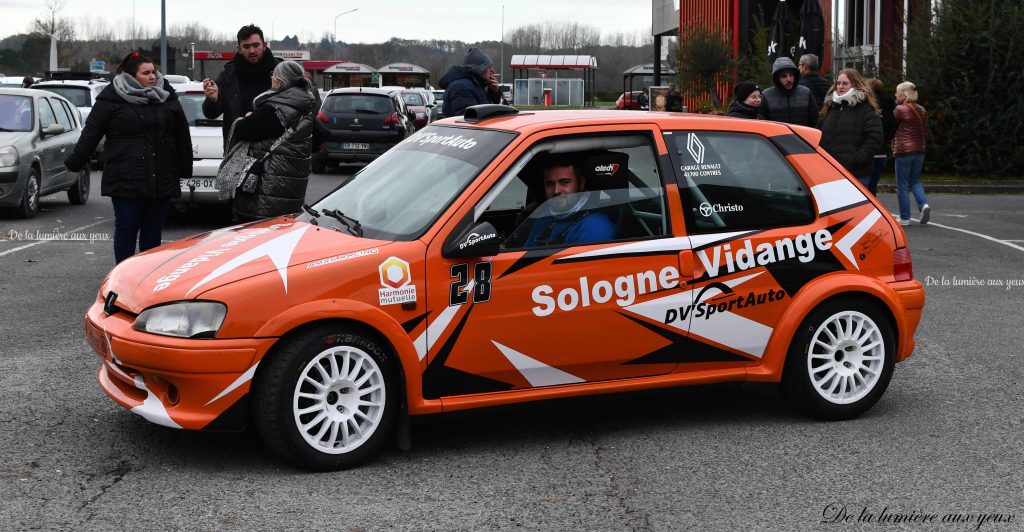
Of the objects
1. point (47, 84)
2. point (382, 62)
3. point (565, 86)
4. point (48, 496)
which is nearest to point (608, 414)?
point (48, 496)

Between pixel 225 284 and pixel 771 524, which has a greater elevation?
pixel 225 284

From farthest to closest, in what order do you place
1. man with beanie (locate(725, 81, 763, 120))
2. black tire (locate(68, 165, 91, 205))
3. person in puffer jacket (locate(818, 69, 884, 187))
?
1. black tire (locate(68, 165, 91, 205))
2. person in puffer jacket (locate(818, 69, 884, 187))
3. man with beanie (locate(725, 81, 763, 120))

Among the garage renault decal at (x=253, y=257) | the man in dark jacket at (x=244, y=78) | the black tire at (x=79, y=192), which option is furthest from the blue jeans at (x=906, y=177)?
the garage renault decal at (x=253, y=257)

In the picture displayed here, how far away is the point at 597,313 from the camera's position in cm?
536

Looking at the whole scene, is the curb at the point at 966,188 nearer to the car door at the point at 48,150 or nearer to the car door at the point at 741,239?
the car door at the point at 48,150

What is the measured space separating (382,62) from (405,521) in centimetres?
13821

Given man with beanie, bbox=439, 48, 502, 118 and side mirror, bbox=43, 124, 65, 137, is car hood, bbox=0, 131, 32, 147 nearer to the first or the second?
side mirror, bbox=43, 124, 65, 137

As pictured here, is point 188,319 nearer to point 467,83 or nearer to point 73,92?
point 467,83

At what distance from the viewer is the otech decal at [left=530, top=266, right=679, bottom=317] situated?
17.3 ft

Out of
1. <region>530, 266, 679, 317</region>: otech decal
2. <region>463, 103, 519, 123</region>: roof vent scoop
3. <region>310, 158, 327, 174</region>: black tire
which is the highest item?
<region>463, 103, 519, 123</region>: roof vent scoop

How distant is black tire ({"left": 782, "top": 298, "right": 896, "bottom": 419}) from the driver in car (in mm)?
1135

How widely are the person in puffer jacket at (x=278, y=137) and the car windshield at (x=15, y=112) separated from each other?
27.7 feet

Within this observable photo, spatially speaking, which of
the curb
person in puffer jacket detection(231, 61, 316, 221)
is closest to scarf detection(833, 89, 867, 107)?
person in puffer jacket detection(231, 61, 316, 221)

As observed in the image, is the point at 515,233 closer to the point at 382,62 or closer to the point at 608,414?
the point at 608,414
